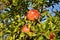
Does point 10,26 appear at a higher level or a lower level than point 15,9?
lower

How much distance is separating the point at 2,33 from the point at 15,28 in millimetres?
311

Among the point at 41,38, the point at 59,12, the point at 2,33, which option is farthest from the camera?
the point at 59,12

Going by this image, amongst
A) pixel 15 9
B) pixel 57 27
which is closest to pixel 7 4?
pixel 15 9

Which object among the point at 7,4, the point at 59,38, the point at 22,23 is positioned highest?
the point at 7,4

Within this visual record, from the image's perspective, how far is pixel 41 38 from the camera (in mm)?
2684

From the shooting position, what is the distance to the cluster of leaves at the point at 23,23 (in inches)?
110

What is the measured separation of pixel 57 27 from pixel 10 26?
73cm

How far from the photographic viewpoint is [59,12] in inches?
140

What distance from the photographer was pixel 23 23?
2996 millimetres

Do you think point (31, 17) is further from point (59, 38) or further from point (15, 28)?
point (59, 38)

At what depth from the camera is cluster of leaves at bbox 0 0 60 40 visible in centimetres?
281

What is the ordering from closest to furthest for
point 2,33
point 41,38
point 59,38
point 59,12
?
1. point 41,38
2. point 59,38
3. point 2,33
4. point 59,12

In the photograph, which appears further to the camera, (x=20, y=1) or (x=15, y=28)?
(x=20, y=1)

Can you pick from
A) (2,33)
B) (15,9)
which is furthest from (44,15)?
(2,33)
